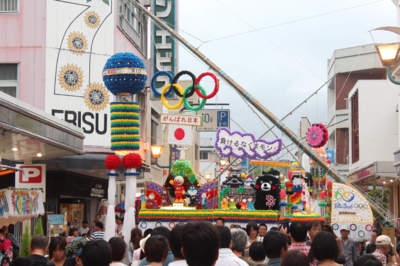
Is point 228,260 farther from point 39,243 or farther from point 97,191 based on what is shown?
point 97,191

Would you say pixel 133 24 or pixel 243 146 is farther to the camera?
pixel 133 24

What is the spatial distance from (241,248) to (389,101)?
112 ft

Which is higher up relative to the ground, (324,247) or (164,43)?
(164,43)

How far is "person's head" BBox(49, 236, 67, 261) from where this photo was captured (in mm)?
8906

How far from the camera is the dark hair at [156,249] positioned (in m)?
6.84

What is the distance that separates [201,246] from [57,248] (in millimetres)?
4928

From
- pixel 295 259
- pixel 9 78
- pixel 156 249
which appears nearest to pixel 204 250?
pixel 295 259

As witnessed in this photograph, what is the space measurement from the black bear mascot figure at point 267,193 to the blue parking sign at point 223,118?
1370 inches

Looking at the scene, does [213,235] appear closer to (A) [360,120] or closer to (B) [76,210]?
(B) [76,210]

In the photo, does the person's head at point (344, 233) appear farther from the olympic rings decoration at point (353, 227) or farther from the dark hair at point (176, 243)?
the dark hair at point (176, 243)

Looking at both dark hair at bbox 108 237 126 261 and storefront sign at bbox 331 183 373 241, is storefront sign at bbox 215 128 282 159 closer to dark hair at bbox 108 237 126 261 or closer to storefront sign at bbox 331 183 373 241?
storefront sign at bbox 331 183 373 241

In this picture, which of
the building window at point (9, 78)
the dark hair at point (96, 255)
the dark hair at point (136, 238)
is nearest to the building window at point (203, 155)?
the building window at point (9, 78)

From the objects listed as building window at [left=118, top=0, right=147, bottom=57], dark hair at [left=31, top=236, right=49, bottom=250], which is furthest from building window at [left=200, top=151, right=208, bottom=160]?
dark hair at [left=31, top=236, right=49, bottom=250]

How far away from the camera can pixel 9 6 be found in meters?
25.1
